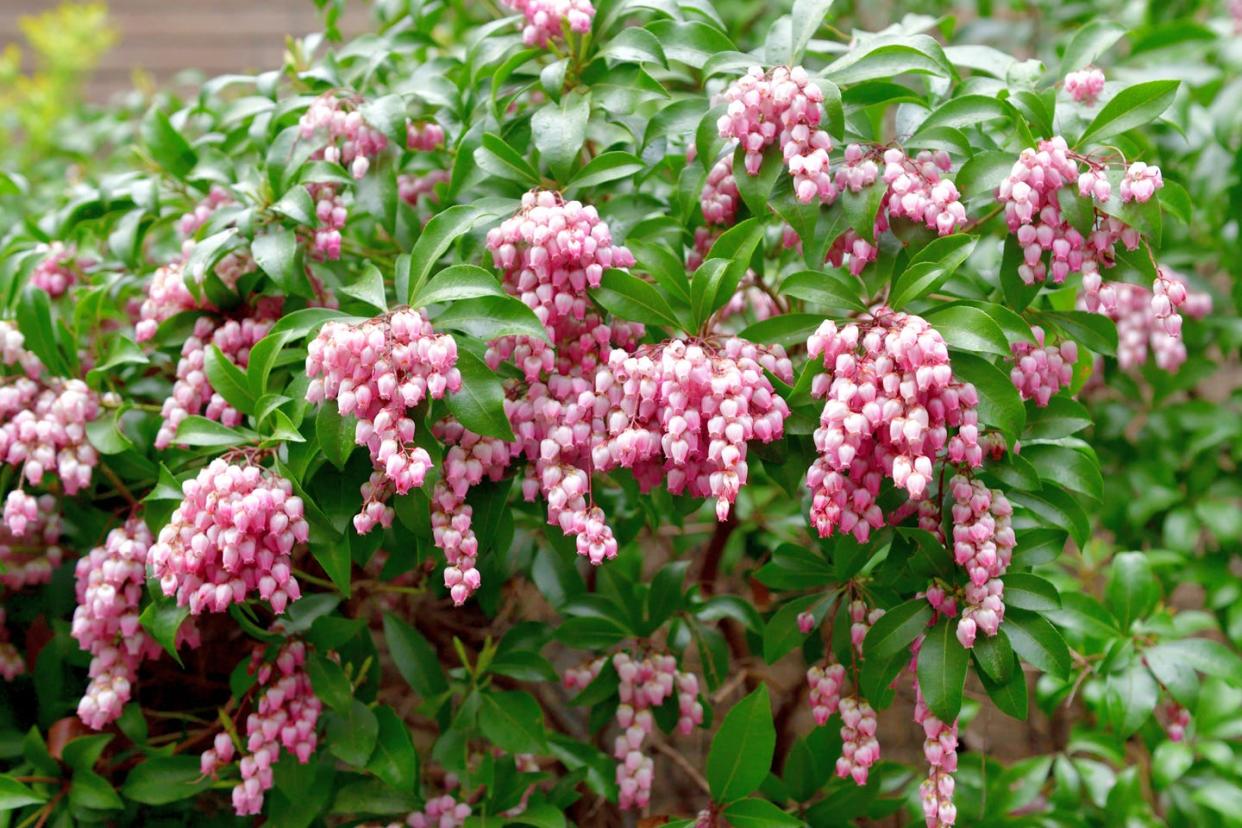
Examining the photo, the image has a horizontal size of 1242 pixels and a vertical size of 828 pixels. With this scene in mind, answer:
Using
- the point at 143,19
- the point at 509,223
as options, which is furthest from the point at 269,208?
the point at 143,19

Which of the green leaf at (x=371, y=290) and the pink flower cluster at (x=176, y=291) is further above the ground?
the green leaf at (x=371, y=290)

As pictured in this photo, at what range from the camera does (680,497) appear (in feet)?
4.78

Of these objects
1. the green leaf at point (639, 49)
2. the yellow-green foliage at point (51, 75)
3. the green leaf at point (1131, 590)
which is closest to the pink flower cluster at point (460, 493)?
the green leaf at point (639, 49)

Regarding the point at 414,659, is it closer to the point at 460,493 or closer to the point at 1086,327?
the point at 460,493

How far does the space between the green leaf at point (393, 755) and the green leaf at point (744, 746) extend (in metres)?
0.42

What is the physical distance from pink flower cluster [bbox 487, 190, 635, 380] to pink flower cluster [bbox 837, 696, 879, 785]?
0.60 meters

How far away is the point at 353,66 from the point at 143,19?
2437 mm

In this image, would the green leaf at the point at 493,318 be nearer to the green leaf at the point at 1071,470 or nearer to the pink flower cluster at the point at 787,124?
the pink flower cluster at the point at 787,124

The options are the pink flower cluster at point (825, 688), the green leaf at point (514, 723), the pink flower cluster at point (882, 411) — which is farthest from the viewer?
the green leaf at point (514, 723)

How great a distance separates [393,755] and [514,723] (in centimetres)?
18

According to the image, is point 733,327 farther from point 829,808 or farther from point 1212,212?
point 1212,212

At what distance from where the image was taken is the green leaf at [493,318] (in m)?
1.29

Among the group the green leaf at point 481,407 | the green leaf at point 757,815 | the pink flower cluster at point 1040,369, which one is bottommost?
the green leaf at point 757,815

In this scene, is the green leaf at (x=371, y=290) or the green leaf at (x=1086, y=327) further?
the green leaf at (x=1086, y=327)
